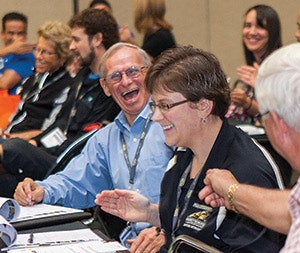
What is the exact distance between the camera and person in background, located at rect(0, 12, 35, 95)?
7.03 m

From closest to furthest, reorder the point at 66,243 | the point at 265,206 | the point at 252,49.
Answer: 1. the point at 265,206
2. the point at 66,243
3. the point at 252,49

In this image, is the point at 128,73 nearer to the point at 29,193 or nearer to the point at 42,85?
the point at 29,193

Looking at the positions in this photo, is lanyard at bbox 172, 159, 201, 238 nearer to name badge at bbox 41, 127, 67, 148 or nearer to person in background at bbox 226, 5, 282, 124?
person in background at bbox 226, 5, 282, 124

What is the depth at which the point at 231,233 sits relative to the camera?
→ 2576 millimetres

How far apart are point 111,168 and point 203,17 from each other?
16.3ft

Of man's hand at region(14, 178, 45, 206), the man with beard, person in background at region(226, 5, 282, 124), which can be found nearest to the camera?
man's hand at region(14, 178, 45, 206)

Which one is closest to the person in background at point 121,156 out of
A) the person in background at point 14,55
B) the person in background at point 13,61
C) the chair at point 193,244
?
the chair at point 193,244

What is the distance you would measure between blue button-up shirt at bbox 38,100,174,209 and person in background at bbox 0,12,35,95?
328 centimetres

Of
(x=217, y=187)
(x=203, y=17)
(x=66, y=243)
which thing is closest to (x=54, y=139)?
(x=66, y=243)

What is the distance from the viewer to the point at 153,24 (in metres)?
6.48

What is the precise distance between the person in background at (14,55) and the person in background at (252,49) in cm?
235

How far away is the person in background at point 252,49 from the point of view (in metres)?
5.02

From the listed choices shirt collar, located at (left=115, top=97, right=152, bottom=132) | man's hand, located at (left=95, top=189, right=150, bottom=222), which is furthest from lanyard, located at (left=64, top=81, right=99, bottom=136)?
man's hand, located at (left=95, top=189, right=150, bottom=222)

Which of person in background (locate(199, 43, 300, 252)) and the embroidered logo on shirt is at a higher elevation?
person in background (locate(199, 43, 300, 252))
